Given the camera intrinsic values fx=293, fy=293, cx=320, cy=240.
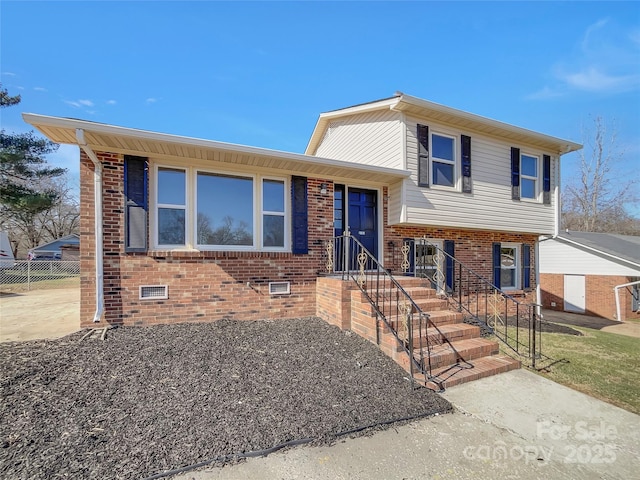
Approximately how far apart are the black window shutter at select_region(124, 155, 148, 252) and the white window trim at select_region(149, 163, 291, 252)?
0.18 meters

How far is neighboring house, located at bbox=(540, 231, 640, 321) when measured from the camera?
13.2 meters

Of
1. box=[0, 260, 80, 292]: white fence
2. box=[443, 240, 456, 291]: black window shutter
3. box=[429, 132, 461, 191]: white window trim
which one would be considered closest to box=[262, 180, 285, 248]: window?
box=[429, 132, 461, 191]: white window trim

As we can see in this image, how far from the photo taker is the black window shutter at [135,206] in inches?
196

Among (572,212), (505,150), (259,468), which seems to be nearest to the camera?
(259,468)

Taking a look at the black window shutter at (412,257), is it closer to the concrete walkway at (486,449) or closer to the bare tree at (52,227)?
the concrete walkway at (486,449)

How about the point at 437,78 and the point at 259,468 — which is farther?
the point at 437,78

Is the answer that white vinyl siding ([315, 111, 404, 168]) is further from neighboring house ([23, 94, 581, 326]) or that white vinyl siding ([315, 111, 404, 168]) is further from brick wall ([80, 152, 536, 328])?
brick wall ([80, 152, 536, 328])

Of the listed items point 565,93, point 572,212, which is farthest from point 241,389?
point 572,212

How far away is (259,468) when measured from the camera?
2271mm

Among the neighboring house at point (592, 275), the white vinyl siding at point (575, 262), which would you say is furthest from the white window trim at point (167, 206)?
the white vinyl siding at point (575, 262)

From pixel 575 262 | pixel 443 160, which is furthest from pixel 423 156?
pixel 575 262

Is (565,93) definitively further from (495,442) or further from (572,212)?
(572,212)

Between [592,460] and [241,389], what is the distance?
3.32m

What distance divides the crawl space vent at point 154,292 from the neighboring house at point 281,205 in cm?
2
